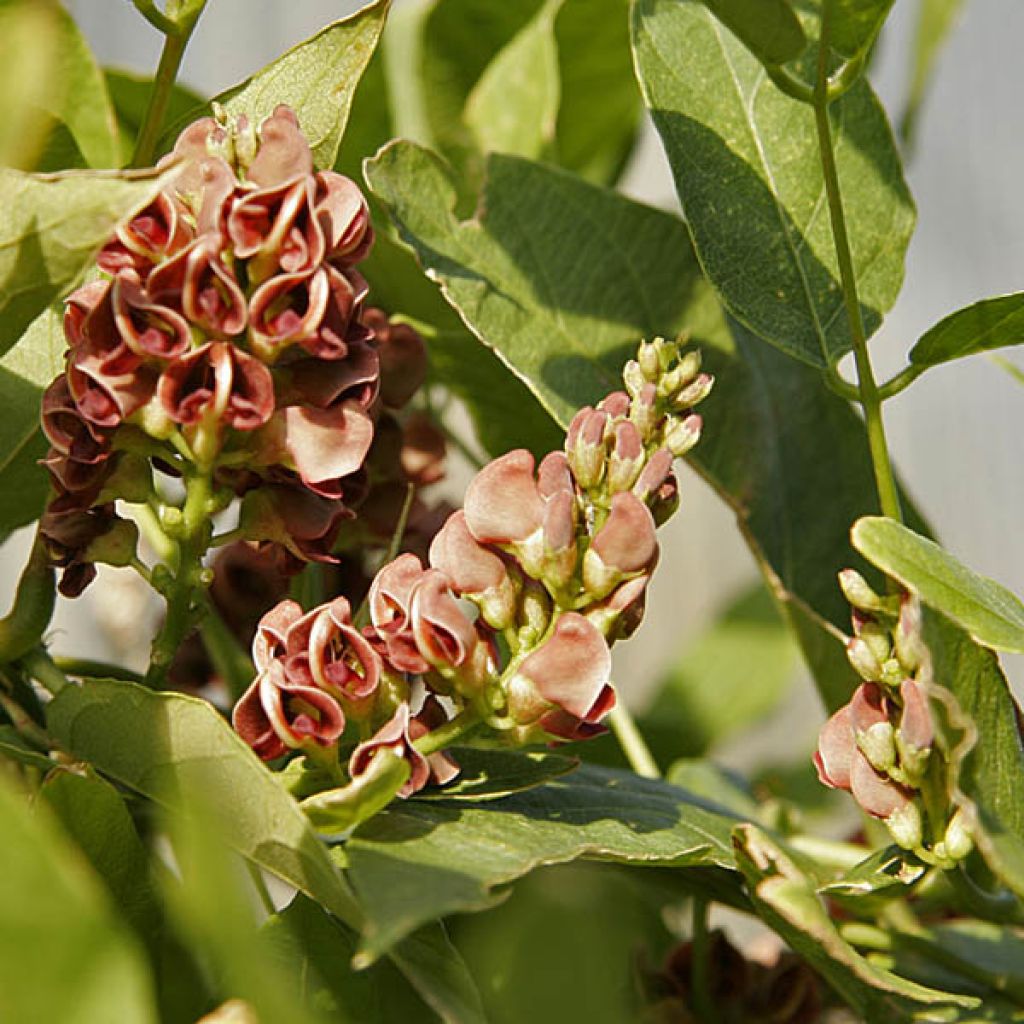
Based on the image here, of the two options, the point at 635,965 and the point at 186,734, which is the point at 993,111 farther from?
the point at 186,734

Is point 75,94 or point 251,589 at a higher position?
point 75,94

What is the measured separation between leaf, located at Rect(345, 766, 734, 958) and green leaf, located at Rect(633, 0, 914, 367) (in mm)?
106

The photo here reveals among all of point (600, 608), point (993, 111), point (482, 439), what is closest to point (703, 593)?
point (993, 111)

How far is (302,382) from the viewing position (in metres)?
0.28

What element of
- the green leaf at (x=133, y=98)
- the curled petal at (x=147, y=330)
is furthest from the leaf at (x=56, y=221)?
the green leaf at (x=133, y=98)

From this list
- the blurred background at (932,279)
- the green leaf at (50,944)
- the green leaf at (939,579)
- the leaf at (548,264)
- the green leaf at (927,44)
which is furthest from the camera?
the blurred background at (932,279)

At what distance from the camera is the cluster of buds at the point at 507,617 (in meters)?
0.27

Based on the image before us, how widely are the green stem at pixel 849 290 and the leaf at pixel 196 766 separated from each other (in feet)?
0.50

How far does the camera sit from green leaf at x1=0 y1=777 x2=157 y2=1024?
148 millimetres

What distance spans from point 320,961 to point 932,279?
152cm

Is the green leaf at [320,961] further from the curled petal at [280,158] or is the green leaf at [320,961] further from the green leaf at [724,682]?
the green leaf at [724,682]

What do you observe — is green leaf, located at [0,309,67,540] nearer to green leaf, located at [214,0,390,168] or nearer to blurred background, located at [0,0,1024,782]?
green leaf, located at [214,0,390,168]

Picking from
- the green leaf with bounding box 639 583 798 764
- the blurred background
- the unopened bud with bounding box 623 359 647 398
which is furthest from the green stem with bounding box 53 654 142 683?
the blurred background

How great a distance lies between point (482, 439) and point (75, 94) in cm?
15
